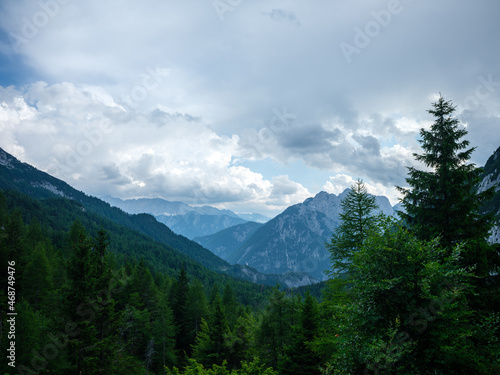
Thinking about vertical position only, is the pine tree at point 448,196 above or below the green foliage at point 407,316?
above

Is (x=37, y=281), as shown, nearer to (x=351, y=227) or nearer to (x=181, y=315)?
(x=181, y=315)

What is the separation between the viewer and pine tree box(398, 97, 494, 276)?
14.4 meters

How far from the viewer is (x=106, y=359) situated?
18.3 meters

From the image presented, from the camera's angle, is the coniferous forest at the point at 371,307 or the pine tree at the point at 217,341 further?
the pine tree at the point at 217,341

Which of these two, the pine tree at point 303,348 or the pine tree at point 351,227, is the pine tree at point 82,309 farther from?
the pine tree at point 351,227

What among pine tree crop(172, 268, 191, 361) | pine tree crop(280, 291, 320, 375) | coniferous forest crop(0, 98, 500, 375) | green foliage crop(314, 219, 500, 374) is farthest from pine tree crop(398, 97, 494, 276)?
pine tree crop(172, 268, 191, 361)

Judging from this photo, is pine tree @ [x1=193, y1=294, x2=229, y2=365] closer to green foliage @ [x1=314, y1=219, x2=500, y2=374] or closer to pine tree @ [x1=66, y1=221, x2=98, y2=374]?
pine tree @ [x1=66, y1=221, x2=98, y2=374]

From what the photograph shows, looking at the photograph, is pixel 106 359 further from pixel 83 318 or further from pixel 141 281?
pixel 141 281

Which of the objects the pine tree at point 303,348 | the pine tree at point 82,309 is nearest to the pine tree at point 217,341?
the pine tree at point 303,348

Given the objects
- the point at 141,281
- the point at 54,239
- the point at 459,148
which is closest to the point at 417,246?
the point at 459,148

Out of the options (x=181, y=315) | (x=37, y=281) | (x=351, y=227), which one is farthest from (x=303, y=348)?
(x=37, y=281)

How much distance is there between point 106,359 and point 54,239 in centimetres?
10591

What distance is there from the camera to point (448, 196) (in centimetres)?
1540

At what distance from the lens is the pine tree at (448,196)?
568 inches
